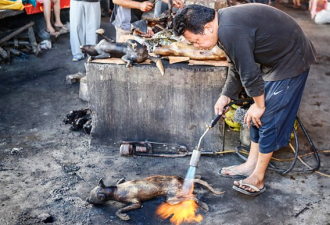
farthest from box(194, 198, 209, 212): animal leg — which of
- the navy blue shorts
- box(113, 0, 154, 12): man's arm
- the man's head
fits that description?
box(113, 0, 154, 12): man's arm

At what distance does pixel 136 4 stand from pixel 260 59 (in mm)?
3057

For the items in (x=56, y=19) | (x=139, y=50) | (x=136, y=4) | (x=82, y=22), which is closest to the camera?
(x=139, y=50)

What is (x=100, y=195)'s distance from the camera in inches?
162

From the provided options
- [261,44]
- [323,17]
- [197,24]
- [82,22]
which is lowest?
[323,17]

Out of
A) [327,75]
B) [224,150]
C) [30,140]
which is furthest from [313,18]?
[30,140]

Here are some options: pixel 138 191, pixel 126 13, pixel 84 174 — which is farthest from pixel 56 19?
pixel 138 191

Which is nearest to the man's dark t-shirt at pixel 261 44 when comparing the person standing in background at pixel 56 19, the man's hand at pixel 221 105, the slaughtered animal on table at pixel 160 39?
the man's hand at pixel 221 105

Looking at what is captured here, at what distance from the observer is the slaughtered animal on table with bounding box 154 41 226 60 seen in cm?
509

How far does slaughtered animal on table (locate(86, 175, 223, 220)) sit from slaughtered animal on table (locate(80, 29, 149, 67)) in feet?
4.93

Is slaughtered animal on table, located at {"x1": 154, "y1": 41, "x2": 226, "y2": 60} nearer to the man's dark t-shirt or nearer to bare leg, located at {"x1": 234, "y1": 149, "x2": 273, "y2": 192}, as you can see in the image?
the man's dark t-shirt

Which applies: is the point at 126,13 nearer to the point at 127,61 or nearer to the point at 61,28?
the point at 127,61

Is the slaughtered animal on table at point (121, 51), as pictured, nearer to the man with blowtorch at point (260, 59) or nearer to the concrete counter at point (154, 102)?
the concrete counter at point (154, 102)

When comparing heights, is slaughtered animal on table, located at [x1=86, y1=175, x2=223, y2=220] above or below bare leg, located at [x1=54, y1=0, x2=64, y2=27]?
below

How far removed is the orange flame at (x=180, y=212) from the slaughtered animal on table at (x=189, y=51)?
173 centimetres
